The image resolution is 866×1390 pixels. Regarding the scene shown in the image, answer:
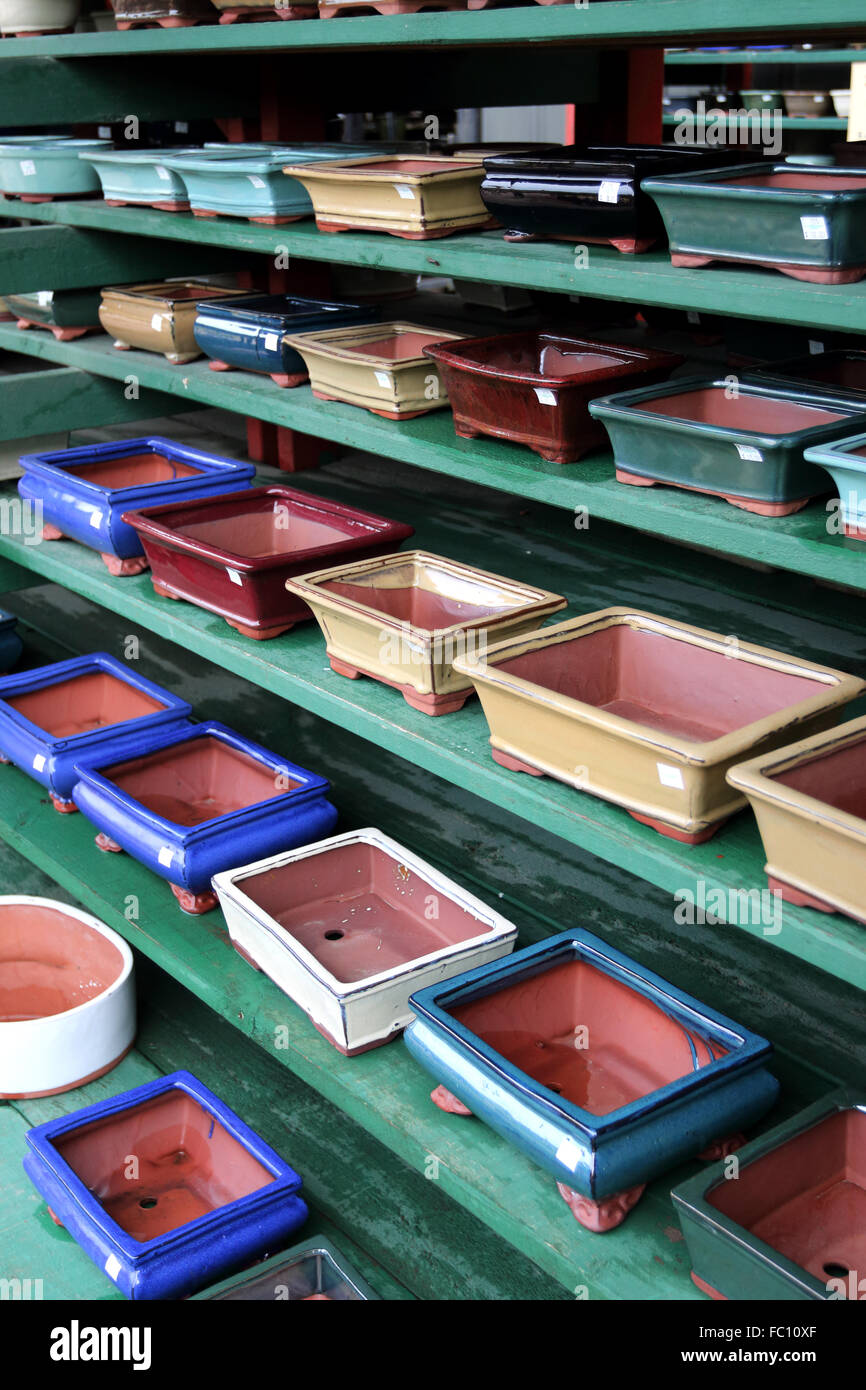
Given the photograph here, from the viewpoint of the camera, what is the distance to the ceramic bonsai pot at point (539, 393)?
1930 mm

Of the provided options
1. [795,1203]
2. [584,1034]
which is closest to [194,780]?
[584,1034]

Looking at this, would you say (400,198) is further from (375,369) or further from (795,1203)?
(795,1203)

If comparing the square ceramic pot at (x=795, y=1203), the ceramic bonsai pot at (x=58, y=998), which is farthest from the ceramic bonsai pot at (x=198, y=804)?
the square ceramic pot at (x=795, y=1203)

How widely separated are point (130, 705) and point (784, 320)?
7.09 feet

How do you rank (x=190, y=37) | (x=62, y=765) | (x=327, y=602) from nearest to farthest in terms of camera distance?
(x=327, y=602) < (x=190, y=37) < (x=62, y=765)

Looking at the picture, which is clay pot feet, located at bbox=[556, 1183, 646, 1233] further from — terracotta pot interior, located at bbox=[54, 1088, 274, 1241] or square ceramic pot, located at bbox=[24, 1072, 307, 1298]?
terracotta pot interior, located at bbox=[54, 1088, 274, 1241]

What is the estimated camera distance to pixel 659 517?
1.75 meters

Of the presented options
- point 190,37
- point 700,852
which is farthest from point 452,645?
point 190,37

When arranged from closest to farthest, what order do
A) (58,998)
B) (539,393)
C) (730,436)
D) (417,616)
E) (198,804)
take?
1. (730,436)
2. (539,393)
3. (417,616)
4. (58,998)
5. (198,804)

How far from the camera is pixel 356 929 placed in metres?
2.43

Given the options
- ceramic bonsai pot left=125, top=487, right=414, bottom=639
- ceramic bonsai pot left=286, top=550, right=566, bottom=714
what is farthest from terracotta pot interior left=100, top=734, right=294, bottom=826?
ceramic bonsai pot left=286, top=550, right=566, bottom=714

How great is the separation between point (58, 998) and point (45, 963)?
8 centimetres

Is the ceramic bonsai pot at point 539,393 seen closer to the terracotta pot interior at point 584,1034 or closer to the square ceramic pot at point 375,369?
the square ceramic pot at point 375,369

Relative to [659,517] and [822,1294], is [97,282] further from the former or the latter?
[822,1294]
